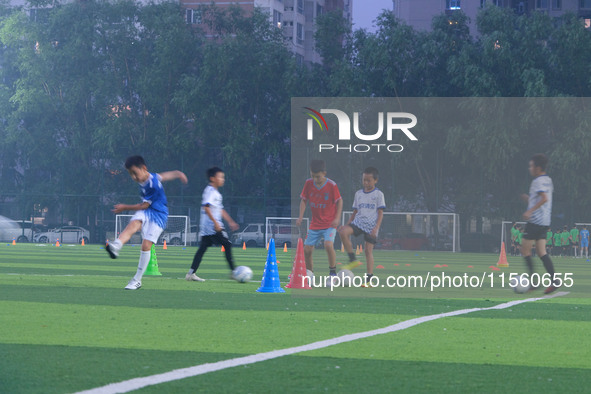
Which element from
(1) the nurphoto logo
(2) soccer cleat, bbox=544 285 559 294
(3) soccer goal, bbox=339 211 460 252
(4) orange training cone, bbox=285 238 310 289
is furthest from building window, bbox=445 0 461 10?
(4) orange training cone, bbox=285 238 310 289

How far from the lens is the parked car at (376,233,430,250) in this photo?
156 feet

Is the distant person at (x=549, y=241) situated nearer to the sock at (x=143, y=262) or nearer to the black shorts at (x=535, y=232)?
the black shorts at (x=535, y=232)

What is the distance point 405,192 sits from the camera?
5006cm

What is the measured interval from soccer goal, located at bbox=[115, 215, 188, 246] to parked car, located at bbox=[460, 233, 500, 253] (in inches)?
547

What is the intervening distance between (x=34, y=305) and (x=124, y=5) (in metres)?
53.7

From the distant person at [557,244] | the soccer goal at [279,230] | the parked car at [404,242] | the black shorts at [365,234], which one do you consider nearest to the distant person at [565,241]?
the distant person at [557,244]

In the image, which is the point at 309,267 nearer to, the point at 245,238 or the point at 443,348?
the point at 443,348

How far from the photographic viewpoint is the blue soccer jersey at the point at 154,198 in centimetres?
1341

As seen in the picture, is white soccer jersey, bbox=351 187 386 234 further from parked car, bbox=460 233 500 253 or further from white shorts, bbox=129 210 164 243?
parked car, bbox=460 233 500 253

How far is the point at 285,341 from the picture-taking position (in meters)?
7.93

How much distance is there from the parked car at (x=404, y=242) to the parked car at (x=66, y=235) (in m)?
18.1

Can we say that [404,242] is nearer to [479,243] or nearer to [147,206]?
[479,243]

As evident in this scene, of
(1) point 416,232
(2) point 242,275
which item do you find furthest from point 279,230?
(2) point 242,275

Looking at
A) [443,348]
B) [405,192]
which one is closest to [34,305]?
[443,348]
